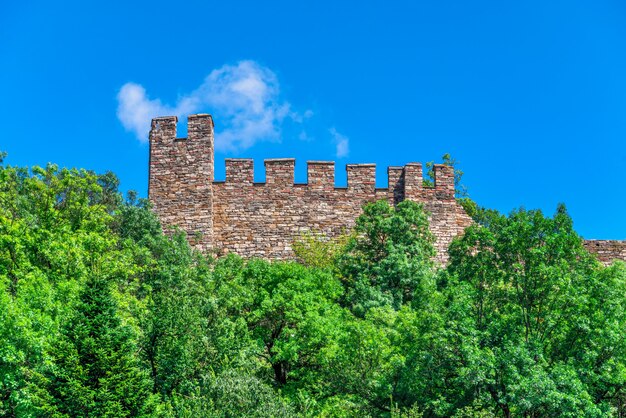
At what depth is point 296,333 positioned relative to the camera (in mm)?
24578

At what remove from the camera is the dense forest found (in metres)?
18.5

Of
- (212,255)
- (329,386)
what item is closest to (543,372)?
(329,386)

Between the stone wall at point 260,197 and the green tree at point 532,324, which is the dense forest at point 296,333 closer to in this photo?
the green tree at point 532,324

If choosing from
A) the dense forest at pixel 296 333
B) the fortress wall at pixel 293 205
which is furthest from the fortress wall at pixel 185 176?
the dense forest at pixel 296 333

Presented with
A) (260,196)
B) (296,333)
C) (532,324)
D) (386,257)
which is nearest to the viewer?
(532,324)

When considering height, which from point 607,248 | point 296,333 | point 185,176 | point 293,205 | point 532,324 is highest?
point 185,176

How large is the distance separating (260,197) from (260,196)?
0.04m

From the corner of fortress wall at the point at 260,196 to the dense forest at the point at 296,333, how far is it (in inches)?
237

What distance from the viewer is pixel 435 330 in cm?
1978

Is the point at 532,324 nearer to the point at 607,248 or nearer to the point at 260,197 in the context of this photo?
the point at 607,248

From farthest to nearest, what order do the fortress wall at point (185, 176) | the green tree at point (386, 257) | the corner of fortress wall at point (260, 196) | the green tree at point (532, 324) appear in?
1. the corner of fortress wall at point (260, 196)
2. the fortress wall at point (185, 176)
3. the green tree at point (386, 257)
4. the green tree at point (532, 324)

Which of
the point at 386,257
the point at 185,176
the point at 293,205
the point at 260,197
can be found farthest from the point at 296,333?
the point at 185,176

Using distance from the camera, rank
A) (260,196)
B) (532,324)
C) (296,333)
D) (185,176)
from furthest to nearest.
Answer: (260,196), (185,176), (296,333), (532,324)

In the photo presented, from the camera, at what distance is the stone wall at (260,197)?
3328cm
